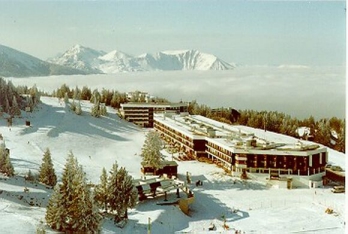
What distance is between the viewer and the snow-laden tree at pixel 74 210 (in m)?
44.0

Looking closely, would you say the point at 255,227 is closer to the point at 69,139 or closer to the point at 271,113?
the point at 69,139

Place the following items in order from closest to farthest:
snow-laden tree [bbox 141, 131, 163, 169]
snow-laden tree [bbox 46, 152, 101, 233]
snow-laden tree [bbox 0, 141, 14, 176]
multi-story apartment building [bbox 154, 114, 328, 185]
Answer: snow-laden tree [bbox 46, 152, 101, 233] < snow-laden tree [bbox 0, 141, 14, 176] < snow-laden tree [bbox 141, 131, 163, 169] < multi-story apartment building [bbox 154, 114, 328, 185]

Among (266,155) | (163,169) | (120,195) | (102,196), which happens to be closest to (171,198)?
(120,195)

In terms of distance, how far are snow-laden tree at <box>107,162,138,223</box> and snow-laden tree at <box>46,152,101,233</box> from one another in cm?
800

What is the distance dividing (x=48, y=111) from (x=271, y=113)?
254 ft

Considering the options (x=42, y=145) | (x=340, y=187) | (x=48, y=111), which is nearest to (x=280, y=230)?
(x=340, y=187)

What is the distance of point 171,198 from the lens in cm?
6406

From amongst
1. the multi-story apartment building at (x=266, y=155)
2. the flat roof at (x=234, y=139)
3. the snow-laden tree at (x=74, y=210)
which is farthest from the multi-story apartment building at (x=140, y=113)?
the snow-laden tree at (x=74, y=210)

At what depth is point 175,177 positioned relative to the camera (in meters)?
78.3

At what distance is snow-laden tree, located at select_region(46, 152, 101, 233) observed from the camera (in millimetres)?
44031

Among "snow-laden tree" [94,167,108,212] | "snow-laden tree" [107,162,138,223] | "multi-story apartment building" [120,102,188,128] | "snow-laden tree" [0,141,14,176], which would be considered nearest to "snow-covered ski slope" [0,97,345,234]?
"snow-laden tree" [0,141,14,176]

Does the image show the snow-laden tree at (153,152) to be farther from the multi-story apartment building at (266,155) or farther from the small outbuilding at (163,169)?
the multi-story apartment building at (266,155)

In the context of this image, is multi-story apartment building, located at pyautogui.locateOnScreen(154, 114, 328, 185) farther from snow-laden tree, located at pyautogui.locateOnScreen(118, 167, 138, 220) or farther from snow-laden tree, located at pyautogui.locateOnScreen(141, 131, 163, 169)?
snow-laden tree, located at pyautogui.locateOnScreen(118, 167, 138, 220)

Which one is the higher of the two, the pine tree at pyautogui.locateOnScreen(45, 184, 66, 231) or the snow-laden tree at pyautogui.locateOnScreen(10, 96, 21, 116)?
the snow-laden tree at pyautogui.locateOnScreen(10, 96, 21, 116)
